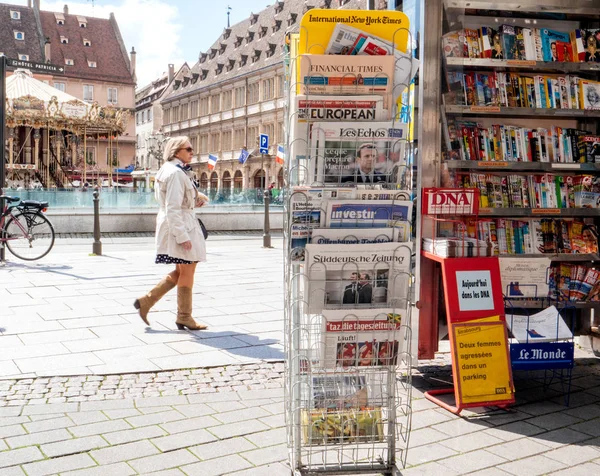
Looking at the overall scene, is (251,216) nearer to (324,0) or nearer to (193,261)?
(193,261)

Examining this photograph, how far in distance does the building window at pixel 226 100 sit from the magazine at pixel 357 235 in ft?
218

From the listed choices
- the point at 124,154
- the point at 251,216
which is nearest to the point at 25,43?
the point at 124,154

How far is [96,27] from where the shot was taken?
3063 inches

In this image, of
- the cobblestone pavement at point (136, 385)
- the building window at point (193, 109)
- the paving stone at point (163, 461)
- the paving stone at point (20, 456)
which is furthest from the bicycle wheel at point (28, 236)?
the building window at point (193, 109)

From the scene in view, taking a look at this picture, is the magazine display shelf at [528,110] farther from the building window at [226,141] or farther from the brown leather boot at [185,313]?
the building window at [226,141]

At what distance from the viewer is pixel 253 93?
64.0 meters

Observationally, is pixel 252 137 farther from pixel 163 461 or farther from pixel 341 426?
pixel 341 426

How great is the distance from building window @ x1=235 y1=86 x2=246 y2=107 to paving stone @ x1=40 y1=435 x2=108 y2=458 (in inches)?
2473

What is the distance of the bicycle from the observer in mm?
12625

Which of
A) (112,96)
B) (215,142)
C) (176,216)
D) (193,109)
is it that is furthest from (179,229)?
(112,96)

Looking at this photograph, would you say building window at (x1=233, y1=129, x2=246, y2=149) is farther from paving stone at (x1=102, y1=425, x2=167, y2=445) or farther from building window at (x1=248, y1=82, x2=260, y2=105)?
paving stone at (x1=102, y1=425, x2=167, y2=445)

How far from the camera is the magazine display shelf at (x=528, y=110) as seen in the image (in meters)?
5.49

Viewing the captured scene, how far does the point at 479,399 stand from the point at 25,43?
72870mm

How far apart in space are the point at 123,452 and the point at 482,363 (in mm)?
2324
